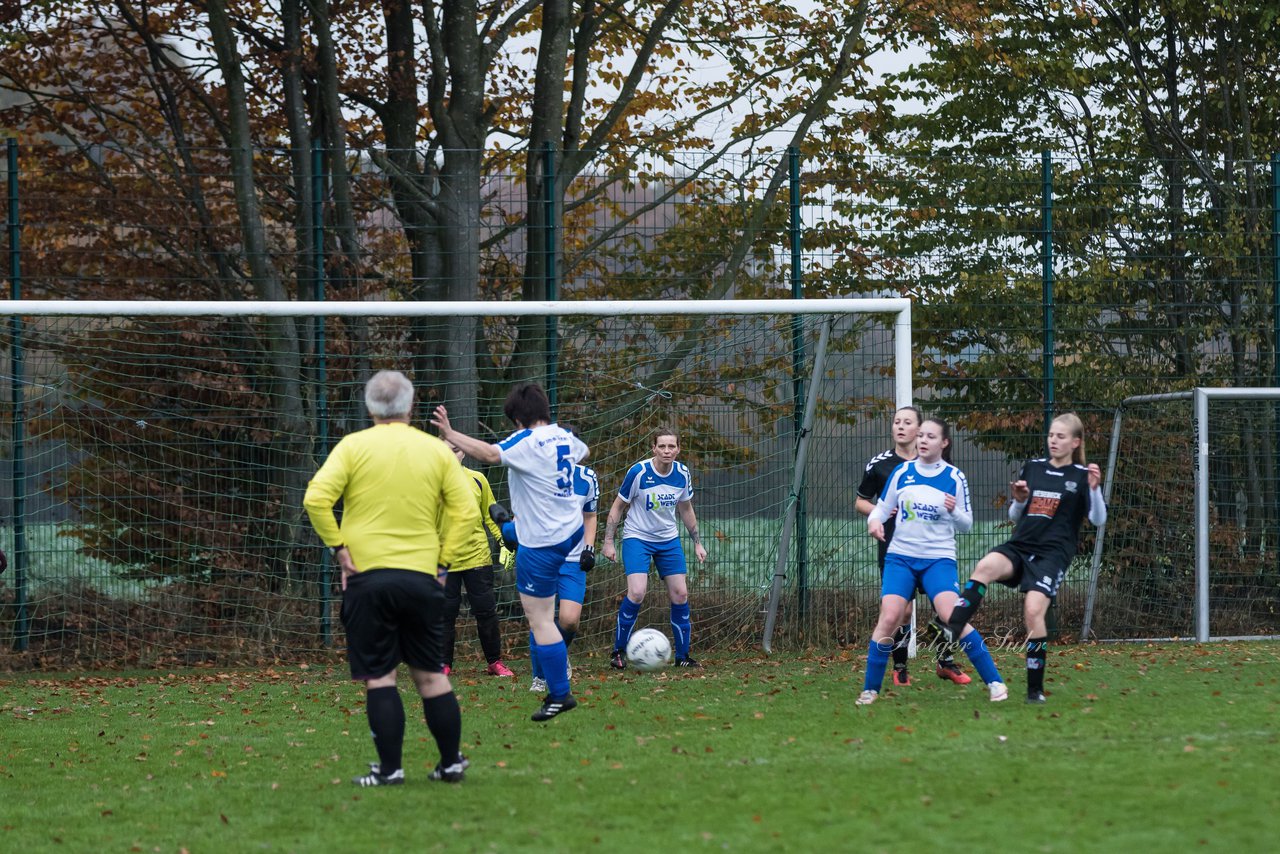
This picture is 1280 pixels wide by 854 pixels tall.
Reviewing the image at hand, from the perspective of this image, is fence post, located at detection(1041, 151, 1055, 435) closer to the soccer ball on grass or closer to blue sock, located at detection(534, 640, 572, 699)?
the soccer ball on grass

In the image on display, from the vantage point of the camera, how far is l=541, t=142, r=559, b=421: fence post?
12.5m

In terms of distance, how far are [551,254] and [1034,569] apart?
5.79 meters

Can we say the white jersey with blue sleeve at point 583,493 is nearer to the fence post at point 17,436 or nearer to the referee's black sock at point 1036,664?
the referee's black sock at point 1036,664

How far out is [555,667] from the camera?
770 centimetres

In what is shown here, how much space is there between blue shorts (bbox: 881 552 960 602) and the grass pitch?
690 millimetres

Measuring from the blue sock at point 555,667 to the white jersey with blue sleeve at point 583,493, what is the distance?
33.6 inches

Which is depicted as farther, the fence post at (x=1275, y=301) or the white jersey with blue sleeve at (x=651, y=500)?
the fence post at (x=1275, y=301)

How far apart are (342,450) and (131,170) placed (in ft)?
25.6

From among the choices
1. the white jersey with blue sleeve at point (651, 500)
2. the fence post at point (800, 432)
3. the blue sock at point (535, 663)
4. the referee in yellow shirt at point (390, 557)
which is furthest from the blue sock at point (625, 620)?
the referee in yellow shirt at point (390, 557)

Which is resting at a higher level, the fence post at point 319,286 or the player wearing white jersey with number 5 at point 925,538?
the fence post at point 319,286

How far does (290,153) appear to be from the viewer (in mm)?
12711

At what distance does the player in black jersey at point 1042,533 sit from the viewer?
8281mm

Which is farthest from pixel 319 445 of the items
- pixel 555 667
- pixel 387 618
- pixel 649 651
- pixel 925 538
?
pixel 387 618

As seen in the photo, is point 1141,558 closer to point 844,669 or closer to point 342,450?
point 844,669
